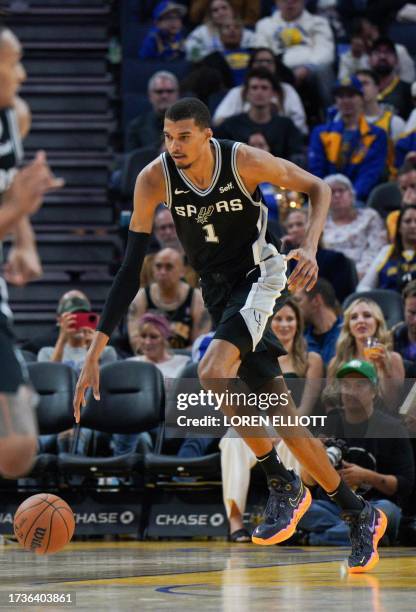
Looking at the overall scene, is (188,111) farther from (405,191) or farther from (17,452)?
(405,191)

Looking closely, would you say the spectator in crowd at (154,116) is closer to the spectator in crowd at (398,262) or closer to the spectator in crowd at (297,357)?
the spectator in crowd at (398,262)

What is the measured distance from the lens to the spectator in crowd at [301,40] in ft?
45.2

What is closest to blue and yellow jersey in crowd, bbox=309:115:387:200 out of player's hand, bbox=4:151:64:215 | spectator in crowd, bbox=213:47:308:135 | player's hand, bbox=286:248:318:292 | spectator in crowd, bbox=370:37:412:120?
spectator in crowd, bbox=213:47:308:135

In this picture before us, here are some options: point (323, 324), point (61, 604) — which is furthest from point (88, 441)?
point (61, 604)

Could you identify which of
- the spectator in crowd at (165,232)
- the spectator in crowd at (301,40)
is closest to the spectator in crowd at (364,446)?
the spectator in crowd at (165,232)

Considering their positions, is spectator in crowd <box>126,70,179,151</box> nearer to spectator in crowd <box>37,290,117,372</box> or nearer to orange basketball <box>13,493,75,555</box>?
spectator in crowd <box>37,290,117,372</box>

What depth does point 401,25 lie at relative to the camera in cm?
1471

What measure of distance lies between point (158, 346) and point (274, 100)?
4.08 meters

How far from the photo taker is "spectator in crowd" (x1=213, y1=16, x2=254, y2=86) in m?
13.8

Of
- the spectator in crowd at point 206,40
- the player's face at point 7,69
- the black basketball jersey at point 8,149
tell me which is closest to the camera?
the player's face at point 7,69

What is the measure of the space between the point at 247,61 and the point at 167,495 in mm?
6386

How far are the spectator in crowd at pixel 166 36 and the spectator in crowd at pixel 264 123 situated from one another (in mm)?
2198

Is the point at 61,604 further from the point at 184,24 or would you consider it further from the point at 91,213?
the point at 184,24

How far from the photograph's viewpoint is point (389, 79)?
1342cm
